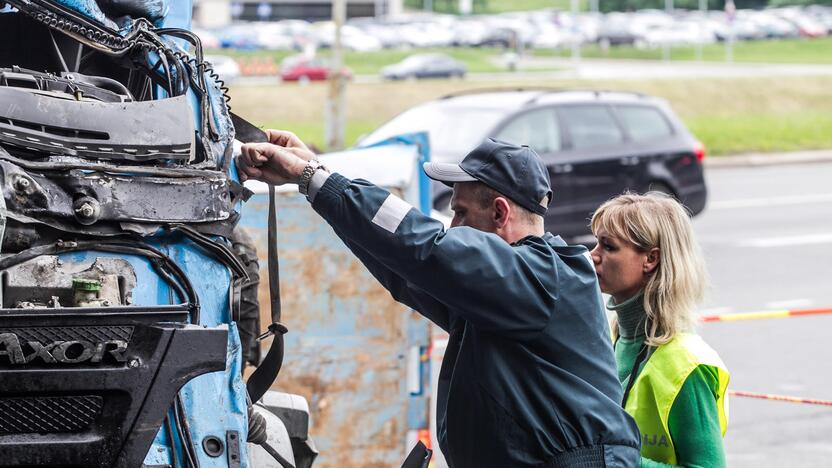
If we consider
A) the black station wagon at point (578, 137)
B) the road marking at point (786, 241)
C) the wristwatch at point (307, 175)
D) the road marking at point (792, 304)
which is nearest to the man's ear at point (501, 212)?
the wristwatch at point (307, 175)

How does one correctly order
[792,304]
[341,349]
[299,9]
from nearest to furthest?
[341,349] < [792,304] < [299,9]

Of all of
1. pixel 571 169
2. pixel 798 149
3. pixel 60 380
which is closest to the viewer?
pixel 60 380

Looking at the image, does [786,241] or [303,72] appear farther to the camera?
[303,72]

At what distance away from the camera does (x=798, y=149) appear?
25734 mm

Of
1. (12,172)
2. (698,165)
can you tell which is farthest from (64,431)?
(698,165)

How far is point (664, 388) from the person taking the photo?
360cm

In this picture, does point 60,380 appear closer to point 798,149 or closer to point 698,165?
point 698,165

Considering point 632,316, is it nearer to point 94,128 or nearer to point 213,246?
point 213,246

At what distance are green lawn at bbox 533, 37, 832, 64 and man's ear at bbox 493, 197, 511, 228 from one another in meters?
54.0

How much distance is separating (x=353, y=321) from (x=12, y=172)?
2732 millimetres

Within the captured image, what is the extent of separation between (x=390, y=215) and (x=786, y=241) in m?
12.4

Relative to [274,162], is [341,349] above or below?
below

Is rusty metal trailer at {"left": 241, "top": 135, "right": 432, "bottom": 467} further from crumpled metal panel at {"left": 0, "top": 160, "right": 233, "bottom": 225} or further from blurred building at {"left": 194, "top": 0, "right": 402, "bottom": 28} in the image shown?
blurred building at {"left": 194, "top": 0, "right": 402, "bottom": 28}

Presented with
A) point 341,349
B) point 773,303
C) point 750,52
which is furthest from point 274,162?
point 750,52
